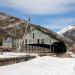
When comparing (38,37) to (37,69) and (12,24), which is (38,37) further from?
(12,24)

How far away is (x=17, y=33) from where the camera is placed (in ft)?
298

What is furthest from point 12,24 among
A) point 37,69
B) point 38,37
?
point 37,69

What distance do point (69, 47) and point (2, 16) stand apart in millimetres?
63492

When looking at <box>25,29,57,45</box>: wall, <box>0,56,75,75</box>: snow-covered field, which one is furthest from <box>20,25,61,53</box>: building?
<box>0,56,75,75</box>: snow-covered field

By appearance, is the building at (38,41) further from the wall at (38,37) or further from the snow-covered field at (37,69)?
→ the snow-covered field at (37,69)

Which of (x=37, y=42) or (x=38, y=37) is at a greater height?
(x=38, y=37)

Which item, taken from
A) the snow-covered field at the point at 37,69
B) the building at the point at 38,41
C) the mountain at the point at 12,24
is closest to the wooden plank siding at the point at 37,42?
the building at the point at 38,41

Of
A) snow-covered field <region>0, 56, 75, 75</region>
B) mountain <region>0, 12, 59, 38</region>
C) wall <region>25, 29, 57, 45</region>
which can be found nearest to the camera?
snow-covered field <region>0, 56, 75, 75</region>

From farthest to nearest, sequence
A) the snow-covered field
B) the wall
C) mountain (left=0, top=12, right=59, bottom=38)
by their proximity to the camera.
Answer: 1. mountain (left=0, top=12, right=59, bottom=38)
2. the wall
3. the snow-covered field

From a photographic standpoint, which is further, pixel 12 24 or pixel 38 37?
pixel 12 24

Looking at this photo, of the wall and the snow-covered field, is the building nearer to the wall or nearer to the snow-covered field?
the wall

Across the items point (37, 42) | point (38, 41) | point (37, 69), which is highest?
point (38, 41)

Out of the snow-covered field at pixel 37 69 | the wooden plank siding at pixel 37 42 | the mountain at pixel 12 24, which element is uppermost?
the mountain at pixel 12 24

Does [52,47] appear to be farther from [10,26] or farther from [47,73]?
[10,26]
